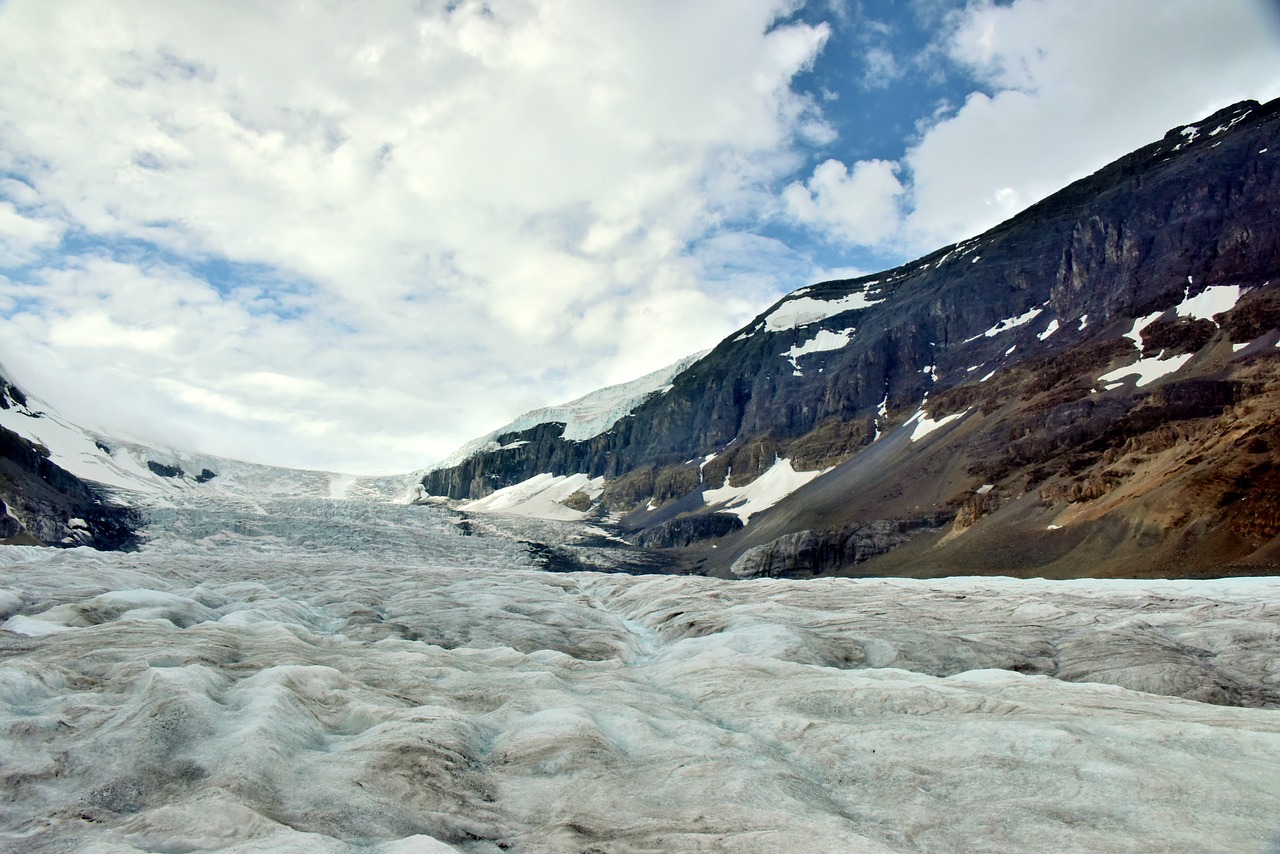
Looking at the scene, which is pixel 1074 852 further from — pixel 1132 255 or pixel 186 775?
pixel 1132 255

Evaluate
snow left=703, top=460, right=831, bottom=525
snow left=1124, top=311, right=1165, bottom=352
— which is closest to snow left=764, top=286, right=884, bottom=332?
snow left=703, top=460, right=831, bottom=525

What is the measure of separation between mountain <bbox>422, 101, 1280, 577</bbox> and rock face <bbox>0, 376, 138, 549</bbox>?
74.4 meters

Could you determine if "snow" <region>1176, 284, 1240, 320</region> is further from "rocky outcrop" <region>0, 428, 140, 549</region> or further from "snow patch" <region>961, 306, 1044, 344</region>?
"rocky outcrop" <region>0, 428, 140, 549</region>

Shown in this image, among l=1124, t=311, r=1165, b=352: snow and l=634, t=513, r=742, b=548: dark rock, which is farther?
l=634, t=513, r=742, b=548: dark rock

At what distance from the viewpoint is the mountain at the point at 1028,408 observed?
2359 inches

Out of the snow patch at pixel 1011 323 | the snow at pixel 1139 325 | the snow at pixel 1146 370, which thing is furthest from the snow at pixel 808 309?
the snow at pixel 1146 370

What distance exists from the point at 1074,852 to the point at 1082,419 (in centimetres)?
8938

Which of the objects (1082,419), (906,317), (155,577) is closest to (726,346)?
(906,317)

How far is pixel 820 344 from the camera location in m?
176

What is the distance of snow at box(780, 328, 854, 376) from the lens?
171650 millimetres

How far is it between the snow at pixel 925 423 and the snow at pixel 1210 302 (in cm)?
2948

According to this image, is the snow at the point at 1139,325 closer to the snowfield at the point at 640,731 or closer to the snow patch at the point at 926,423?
the snow patch at the point at 926,423

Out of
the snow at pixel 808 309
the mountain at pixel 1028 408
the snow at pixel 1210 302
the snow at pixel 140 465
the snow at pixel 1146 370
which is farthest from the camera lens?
the snow at pixel 808 309

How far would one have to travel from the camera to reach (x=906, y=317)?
152m
